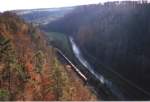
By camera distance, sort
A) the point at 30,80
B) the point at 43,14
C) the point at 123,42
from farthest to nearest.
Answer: the point at 43,14
the point at 123,42
the point at 30,80

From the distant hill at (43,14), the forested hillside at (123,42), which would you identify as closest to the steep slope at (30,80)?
the forested hillside at (123,42)

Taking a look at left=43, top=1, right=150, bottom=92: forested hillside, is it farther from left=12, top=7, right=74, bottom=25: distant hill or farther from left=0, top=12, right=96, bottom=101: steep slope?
left=12, top=7, right=74, bottom=25: distant hill

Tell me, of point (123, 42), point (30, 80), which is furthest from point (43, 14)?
point (30, 80)

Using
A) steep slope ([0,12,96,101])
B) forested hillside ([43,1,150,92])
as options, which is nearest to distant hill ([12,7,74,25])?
forested hillside ([43,1,150,92])

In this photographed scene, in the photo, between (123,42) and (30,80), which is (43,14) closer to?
(123,42)

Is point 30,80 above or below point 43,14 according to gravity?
above

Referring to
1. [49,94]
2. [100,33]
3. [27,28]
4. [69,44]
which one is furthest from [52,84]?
[69,44]

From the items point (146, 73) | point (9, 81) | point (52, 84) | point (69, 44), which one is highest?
point (9, 81)

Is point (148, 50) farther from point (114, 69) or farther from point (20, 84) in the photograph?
point (20, 84)

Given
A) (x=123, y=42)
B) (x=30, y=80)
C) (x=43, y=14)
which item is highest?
(x=30, y=80)
